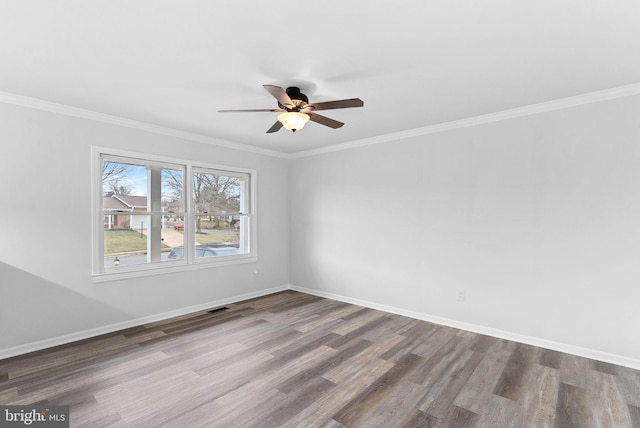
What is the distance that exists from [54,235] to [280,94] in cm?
298

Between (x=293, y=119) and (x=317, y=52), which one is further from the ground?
(x=317, y=52)

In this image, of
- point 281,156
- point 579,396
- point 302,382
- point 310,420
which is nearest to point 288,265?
point 281,156

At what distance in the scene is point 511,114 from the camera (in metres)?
3.54

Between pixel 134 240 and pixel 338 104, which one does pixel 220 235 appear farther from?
pixel 338 104

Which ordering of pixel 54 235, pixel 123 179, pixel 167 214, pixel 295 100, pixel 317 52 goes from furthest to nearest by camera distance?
pixel 167 214 → pixel 123 179 → pixel 54 235 → pixel 295 100 → pixel 317 52

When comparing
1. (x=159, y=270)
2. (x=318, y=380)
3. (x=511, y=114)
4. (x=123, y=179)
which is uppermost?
(x=511, y=114)

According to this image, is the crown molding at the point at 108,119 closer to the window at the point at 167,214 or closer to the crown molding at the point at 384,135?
the crown molding at the point at 384,135

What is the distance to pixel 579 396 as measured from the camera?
2.46 metres

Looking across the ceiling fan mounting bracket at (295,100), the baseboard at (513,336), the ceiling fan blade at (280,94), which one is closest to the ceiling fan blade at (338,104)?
the ceiling fan mounting bracket at (295,100)

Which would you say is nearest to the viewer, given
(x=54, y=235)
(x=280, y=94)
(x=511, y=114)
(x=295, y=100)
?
(x=280, y=94)

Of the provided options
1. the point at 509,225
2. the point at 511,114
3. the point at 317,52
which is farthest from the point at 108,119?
the point at 509,225

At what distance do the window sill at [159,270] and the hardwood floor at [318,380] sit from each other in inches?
26.7

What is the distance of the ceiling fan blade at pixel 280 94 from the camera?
2.33 metres

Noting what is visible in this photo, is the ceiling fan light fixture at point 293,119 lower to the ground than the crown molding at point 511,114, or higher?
lower
